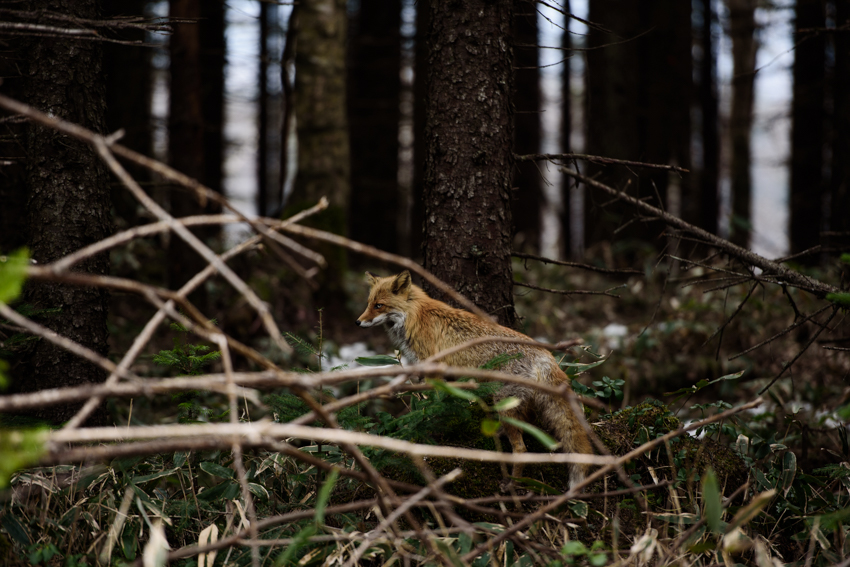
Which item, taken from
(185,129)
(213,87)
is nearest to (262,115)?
(213,87)

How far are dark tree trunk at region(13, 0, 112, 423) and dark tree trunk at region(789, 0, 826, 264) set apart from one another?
36.2 ft

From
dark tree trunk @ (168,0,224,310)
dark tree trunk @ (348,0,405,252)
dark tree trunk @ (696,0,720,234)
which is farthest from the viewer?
dark tree trunk @ (348,0,405,252)

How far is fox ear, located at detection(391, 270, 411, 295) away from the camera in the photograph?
4371 mm

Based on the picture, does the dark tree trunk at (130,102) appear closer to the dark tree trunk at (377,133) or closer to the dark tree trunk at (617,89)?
the dark tree trunk at (377,133)

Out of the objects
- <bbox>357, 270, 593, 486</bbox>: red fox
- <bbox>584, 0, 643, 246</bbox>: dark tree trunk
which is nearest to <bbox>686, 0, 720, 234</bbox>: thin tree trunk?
<bbox>584, 0, 643, 246</bbox>: dark tree trunk

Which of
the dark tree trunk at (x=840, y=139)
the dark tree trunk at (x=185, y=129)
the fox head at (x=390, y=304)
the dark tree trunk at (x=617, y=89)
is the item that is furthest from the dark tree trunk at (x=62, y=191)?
the dark tree trunk at (x=617, y=89)

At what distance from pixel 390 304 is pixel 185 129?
17.3ft

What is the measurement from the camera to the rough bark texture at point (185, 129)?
25.6 feet

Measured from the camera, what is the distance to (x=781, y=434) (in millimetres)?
4918

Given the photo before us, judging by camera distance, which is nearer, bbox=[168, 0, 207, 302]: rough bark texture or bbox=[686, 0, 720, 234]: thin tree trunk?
bbox=[168, 0, 207, 302]: rough bark texture

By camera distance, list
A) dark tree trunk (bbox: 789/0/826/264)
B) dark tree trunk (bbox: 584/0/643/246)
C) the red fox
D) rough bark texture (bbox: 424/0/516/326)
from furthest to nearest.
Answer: dark tree trunk (bbox: 584/0/643/246) < dark tree trunk (bbox: 789/0/826/264) < rough bark texture (bbox: 424/0/516/326) < the red fox

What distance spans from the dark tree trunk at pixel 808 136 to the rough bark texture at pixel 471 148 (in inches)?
345

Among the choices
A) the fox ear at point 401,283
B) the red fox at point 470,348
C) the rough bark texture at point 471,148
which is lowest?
the red fox at point 470,348

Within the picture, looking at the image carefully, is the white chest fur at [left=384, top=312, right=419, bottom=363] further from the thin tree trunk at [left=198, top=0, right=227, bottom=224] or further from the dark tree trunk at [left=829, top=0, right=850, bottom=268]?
the thin tree trunk at [left=198, top=0, right=227, bottom=224]
